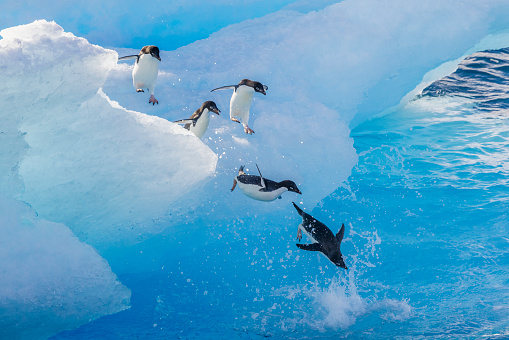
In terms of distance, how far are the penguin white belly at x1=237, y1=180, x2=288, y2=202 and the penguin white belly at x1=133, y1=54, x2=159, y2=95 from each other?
1.40 metres

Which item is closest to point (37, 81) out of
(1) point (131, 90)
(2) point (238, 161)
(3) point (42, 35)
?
(3) point (42, 35)

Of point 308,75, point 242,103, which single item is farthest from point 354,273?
point 308,75

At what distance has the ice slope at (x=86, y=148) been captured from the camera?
367cm

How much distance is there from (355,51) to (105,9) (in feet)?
9.70

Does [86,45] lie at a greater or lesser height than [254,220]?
greater

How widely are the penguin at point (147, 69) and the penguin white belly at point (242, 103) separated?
75 cm

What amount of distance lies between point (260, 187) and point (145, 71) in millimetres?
1657

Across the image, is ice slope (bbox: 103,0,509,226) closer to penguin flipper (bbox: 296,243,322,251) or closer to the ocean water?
the ocean water

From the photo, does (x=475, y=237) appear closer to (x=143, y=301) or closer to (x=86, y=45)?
(x=143, y=301)


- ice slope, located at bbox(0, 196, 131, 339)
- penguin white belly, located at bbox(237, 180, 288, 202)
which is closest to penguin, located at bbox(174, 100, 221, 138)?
penguin white belly, located at bbox(237, 180, 288, 202)

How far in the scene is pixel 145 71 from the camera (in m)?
4.60

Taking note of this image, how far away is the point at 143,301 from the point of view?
12.5 ft

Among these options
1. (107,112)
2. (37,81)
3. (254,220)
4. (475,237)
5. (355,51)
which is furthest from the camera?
(355,51)

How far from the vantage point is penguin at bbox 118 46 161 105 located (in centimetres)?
456
